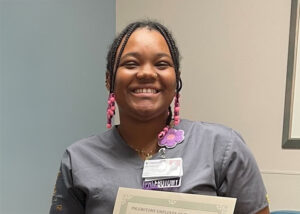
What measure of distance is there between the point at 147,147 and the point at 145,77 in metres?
0.21

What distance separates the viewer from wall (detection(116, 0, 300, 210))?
60.0 inches

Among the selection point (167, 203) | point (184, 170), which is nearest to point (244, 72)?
point (184, 170)

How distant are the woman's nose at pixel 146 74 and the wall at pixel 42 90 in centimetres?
59

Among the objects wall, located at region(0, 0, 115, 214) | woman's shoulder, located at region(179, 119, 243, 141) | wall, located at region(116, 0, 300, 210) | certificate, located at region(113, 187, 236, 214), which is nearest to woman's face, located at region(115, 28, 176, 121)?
woman's shoulder, located at region(179, 119, 243, 141)

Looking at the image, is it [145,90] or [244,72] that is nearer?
[145,90]

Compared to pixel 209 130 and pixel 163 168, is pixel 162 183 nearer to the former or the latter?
pixel 163 168

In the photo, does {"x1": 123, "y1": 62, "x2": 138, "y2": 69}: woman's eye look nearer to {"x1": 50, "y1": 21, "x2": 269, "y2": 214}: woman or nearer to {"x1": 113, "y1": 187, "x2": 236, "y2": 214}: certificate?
{"x1": 50, "y1": 21, "x2": 269, "y2": 214}: woman

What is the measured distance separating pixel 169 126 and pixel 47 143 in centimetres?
66

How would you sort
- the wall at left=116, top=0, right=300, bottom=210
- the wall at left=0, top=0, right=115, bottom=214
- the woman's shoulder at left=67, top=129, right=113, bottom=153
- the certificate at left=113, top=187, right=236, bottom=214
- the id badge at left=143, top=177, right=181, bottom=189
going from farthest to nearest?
the wall at left=116, top=0, right=300, bottom=210 < the wall at left=0, top=0, right=115, bottom=214 < the woman's shoulder at left=67, top=129, right=113, bottom=153 < the id badge at left=143, top=177, right=181, bottom=189 < the certificate at left=113, top=187, right=236, bottom=214

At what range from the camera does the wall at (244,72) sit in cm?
152

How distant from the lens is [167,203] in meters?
0.75

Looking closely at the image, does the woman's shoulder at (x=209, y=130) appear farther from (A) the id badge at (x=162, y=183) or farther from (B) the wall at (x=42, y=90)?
(B) the wall at (x=42, y=90)

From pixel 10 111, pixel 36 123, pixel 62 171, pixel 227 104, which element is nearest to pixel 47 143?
pixel 36 123

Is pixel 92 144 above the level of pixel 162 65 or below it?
below
